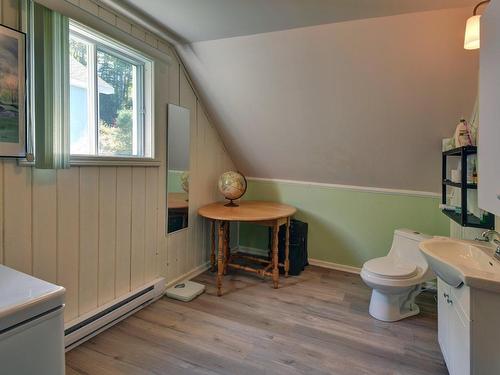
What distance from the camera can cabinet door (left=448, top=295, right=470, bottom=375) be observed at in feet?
4.23

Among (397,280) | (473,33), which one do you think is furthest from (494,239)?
(473,33)

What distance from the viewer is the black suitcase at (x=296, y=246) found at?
3.11 m

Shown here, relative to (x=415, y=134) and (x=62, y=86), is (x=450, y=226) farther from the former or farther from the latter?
(x=62, y=86)

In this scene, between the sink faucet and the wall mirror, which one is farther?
the wall mirror

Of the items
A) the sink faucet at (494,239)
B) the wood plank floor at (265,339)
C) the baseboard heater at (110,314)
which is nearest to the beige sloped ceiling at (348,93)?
the sink faucet at (494,239)

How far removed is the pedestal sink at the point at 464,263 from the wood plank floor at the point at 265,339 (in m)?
0.69

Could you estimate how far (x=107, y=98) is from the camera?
2.11m

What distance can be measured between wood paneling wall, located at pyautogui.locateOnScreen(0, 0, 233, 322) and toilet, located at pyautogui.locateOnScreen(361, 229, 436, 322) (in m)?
1.68

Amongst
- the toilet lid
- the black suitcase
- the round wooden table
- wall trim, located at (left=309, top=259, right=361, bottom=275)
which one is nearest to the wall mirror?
the round wooden table

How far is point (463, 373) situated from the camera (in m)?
1.34

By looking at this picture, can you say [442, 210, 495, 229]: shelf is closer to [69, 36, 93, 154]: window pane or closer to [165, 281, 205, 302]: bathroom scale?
[165, 281, 205, 302]: bathroom scale

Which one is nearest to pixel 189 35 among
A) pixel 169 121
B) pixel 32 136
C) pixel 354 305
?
pixel 169 121

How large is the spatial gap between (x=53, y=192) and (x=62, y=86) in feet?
1.94

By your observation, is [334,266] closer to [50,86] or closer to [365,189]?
[365,189]
